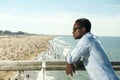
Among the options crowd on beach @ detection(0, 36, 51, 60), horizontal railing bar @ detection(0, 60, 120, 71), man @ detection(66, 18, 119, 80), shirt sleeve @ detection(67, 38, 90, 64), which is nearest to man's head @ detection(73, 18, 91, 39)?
man @ detection(66, 18, 119, 80)

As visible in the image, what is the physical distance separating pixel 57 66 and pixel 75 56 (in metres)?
1.05

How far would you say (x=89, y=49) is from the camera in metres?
3.67

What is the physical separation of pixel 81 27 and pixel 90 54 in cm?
40

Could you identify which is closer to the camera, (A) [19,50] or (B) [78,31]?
(B) [78,31]

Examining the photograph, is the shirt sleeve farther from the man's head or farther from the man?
the man's head

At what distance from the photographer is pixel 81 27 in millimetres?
3793

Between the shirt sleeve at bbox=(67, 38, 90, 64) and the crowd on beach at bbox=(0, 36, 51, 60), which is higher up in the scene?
the shirt sleeve at bbox=(67, 38, 90, 64)

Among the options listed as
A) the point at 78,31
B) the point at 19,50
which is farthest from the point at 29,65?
the point at 19,50

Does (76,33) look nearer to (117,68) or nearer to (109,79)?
(109,79)

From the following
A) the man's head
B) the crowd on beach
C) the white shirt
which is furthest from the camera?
the crowd on beach

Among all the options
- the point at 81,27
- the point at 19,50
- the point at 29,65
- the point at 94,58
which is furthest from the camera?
the point at 19,50

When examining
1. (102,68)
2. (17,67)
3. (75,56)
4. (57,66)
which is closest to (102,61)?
(102,68)

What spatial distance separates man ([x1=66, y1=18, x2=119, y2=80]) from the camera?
11.7ft

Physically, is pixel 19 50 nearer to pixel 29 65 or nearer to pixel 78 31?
pixel 29 65
